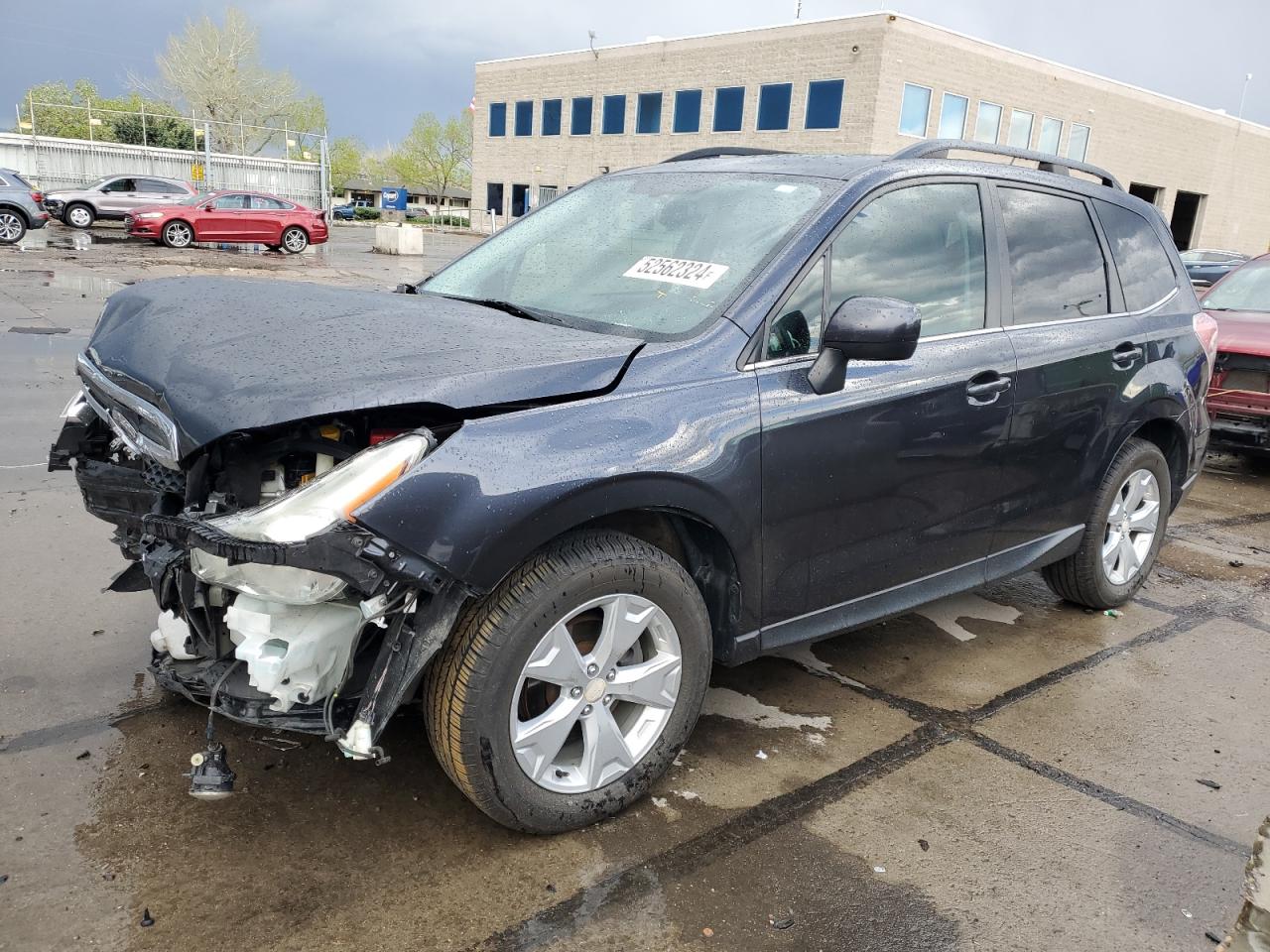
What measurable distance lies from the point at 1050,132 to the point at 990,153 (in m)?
43.5

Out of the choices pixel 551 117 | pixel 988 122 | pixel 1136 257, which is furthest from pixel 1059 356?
pixel 551 117

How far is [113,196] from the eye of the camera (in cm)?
2781

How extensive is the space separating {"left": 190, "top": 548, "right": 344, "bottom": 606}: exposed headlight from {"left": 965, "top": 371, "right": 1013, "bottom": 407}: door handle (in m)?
2.26

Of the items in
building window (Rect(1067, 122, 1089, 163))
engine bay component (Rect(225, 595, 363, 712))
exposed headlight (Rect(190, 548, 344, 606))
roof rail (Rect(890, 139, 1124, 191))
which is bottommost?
engine bay component (Rect(225, 595, 363, 712))

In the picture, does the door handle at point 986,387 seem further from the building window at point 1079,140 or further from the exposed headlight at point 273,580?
the building window at point 1079,140

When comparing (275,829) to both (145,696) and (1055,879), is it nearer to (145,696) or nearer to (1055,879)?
(145,696)

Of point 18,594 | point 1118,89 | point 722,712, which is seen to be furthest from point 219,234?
point 1118,89

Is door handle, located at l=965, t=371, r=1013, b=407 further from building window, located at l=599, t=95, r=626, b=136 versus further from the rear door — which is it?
building window, located at l=599, t=95, r=626, b=136

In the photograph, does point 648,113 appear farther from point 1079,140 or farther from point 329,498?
point 329,498

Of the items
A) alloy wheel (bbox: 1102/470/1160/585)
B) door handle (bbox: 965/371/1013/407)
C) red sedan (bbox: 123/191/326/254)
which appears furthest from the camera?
red sedan (bbox: 123/191/326/254)

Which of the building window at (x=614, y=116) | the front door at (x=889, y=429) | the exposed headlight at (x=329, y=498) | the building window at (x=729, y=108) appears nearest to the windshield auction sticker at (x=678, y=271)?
the front door at (x=889, y=429)

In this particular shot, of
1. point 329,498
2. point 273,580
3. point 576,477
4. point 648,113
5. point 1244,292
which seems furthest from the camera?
point 648,113

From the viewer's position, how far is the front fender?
2.33 metres

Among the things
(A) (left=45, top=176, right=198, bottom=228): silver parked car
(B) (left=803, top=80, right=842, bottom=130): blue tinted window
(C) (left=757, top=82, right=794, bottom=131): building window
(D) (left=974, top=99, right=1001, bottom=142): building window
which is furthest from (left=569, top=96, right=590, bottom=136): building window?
(A) (left=45, top=176, right=198, bottom=228): silver parked car
